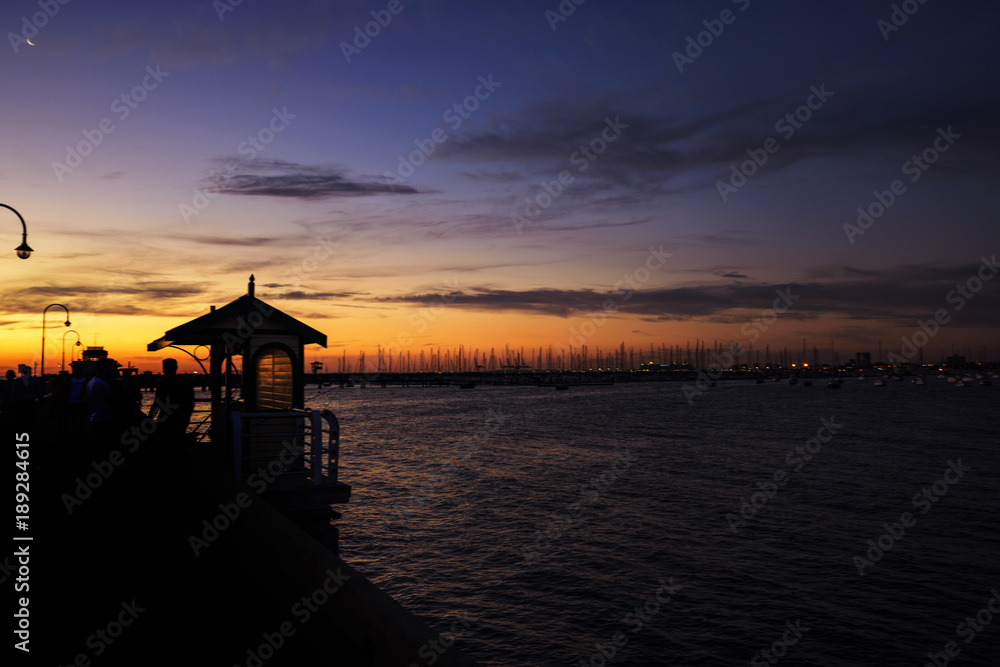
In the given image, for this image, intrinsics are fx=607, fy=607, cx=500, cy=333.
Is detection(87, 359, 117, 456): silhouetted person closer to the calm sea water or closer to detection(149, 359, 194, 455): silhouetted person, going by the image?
detection(149, 359, 194, 455): silhouetted person

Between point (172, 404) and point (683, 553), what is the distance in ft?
51.6

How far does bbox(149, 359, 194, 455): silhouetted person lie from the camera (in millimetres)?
10766

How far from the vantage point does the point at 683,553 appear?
64.0ft

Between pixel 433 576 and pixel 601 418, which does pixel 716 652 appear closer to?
pixel 433 576

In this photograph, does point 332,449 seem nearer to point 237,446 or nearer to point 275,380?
point 237,446

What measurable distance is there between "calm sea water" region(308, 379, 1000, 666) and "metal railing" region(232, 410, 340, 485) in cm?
483

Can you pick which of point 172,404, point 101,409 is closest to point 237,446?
point 172,404

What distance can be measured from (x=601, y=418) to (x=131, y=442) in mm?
68784

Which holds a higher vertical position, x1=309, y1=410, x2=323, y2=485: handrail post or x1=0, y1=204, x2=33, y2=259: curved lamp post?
x1=0, y1=204, x2=33, y2=259: curved lamp post

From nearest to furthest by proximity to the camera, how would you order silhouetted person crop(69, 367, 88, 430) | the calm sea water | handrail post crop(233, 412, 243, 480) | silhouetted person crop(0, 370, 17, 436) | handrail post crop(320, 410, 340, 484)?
handrail post crop(233, 412, 243, 480) < handrail post crop(320, 410, 340, 484) < the calm sea water < silhouetted person crop(0, 370, 17, 436) < silhouetted person crop(69, 367, 88, 430)

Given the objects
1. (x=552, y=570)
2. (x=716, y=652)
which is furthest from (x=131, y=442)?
(x=716, y=652)

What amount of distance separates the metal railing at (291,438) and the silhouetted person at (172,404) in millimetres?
1040

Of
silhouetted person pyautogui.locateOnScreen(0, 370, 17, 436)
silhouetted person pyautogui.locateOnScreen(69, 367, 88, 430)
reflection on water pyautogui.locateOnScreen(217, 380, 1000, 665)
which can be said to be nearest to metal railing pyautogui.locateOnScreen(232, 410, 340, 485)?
reflection on water pyautogui.locateOnScreen(217, 380, 1000, 665)

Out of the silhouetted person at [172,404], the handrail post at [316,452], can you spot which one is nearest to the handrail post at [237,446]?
the silhouetted person at [172,404]
